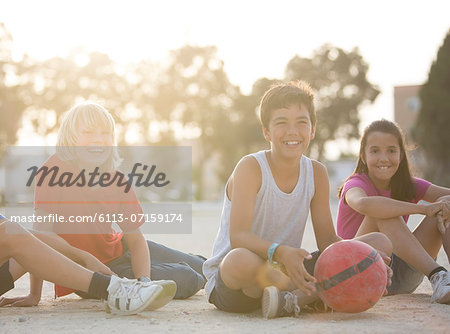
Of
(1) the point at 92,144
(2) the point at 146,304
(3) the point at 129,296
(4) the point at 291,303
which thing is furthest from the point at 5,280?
(4) the point at 291,303

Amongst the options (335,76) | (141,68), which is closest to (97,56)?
(141,68)

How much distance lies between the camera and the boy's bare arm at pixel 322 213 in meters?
4.51

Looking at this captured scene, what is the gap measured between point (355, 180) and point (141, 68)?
40425mm

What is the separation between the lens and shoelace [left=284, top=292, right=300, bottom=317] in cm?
409

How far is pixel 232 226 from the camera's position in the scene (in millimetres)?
4234

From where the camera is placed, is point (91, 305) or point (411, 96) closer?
point (91, 305)

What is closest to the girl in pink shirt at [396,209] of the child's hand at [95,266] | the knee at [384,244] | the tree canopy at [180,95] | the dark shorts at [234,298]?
the knee at [384,244]

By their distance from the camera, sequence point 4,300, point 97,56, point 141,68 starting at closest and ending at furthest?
1. point 4,300
2. point 97,56
3. point 141,68

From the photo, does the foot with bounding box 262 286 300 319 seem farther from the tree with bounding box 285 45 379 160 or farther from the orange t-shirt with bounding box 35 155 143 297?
the tree with bounding box 285 45 379 160

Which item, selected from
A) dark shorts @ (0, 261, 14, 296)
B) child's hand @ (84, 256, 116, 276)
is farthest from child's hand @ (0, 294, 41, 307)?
child's hand @ (84, 256, 116, 276)

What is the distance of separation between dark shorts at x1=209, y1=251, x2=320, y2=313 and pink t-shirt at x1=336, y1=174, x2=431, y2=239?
1.13m

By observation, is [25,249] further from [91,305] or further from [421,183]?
[421,183]

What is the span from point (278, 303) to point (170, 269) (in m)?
1.71

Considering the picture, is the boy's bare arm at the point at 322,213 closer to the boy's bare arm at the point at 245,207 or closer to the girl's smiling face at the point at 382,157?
the boy's bare arm at the point at 245,207
